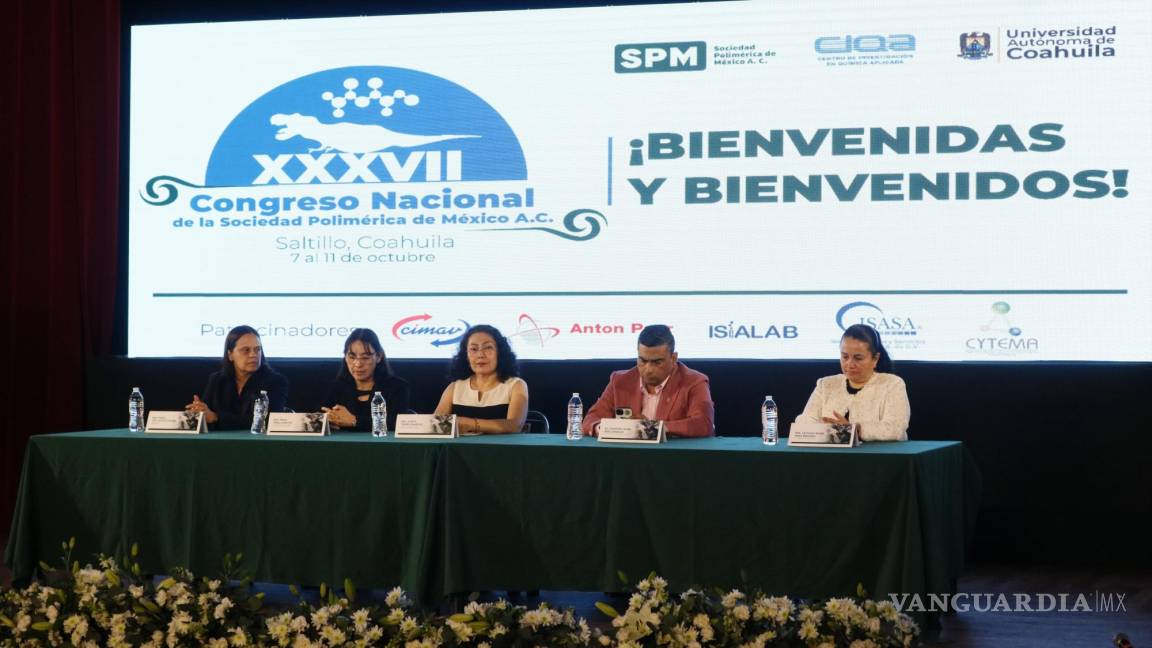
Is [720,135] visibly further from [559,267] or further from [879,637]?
[879,637]

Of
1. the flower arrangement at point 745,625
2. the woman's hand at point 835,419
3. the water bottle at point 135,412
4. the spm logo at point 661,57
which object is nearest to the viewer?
the flower arrangement at point 745,625

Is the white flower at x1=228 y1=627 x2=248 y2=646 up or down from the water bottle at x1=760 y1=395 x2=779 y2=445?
down

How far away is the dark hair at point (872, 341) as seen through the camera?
4.32 metres

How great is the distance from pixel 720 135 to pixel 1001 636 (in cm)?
253

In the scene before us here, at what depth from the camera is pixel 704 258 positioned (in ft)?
18.3

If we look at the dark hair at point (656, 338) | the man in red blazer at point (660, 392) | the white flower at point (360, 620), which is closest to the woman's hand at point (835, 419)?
the man in red blazer at point (660, 392)

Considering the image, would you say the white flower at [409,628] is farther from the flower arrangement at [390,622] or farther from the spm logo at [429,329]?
the spm logo at [429,329]

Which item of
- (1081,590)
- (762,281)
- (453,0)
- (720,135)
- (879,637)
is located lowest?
(1081,590)

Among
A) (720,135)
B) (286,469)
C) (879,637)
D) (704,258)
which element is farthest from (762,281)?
(879,637)

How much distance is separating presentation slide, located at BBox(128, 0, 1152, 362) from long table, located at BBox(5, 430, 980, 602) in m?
1.33

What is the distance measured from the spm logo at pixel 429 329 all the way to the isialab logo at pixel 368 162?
438 millimetres

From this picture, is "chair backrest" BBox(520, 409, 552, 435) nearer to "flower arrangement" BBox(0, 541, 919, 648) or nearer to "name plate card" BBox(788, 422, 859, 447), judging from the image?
"name plate card" BBox(788, 422, 859, 447)

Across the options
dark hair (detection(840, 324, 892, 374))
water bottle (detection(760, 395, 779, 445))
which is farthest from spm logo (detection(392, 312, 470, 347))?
dark hair (detection(840, 324, 892, 374))

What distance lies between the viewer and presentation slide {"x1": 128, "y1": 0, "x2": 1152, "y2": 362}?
17.3ft
